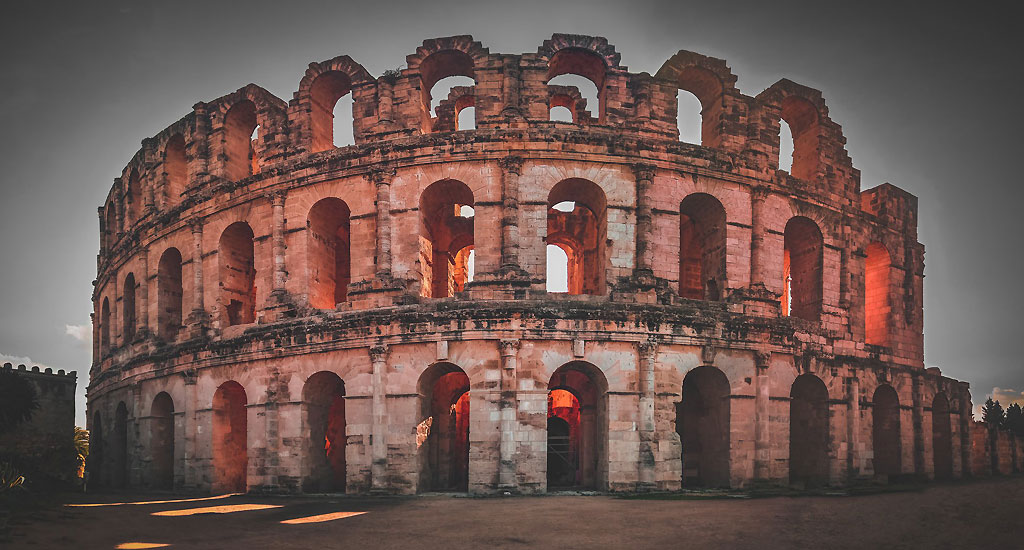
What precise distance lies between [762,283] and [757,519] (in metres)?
7.76

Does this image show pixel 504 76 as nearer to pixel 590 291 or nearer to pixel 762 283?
pixel 590 291

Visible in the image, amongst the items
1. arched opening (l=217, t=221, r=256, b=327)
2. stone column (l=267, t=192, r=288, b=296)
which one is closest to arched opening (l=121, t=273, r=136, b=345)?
arched opening (l=217, t=221, r=256, b=327)

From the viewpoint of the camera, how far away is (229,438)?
18672mm

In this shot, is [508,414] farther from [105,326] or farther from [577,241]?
[105,326]

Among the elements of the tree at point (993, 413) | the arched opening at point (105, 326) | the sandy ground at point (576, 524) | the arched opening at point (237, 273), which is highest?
the arched opening at point (237, 273)

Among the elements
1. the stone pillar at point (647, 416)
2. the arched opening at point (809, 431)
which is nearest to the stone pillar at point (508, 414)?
the stone pillar at point (647, 416)

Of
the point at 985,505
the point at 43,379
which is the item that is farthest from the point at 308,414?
the point at 43,379

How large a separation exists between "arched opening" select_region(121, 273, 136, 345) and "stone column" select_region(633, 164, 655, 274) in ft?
60.0

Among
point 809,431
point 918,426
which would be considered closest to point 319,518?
point 809,431

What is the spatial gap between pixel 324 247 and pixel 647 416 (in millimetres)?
9960

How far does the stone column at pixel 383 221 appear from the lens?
1634 cm

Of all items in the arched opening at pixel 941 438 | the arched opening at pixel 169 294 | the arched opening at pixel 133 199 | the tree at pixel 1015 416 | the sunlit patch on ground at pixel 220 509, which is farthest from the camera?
the tree at pixel 1015 416

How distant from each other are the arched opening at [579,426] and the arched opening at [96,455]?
15997 mm

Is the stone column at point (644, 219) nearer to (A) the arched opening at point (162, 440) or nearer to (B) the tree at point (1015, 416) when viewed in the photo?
(A) the arched opening at point (162, 440)
